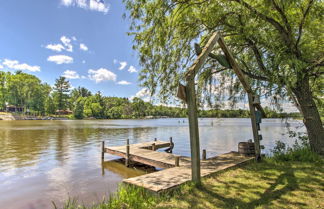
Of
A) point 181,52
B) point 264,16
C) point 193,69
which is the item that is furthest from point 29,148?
point 264,16

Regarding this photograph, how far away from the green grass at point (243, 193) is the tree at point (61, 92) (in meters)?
86.3

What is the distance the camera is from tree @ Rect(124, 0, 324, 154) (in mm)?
5926

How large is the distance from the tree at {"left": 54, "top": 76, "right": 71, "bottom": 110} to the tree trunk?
8728cm

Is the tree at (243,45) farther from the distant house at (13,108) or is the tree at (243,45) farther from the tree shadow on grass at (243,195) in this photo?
the distant house at (13,108)

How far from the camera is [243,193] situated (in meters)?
4.24

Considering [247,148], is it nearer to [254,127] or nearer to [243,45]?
[254,127]

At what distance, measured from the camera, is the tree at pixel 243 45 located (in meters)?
5.93

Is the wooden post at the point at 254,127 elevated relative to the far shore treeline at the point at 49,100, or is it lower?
lower

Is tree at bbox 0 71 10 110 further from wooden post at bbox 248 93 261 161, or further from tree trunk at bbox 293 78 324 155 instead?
tree trunk at bbox 293 78 324 155

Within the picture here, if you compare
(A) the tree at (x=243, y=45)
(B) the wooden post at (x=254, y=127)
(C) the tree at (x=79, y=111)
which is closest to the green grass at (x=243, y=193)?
(B) the wooden post at (x=254, y=127)

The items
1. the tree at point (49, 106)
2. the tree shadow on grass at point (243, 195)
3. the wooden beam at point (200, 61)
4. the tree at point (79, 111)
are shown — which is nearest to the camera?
the tree shadow on grass at point (243, 195)

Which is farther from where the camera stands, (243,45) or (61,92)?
(61,92)

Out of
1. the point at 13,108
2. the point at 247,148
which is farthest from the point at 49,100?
the point at 247,148

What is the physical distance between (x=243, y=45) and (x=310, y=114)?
10.8 feet
